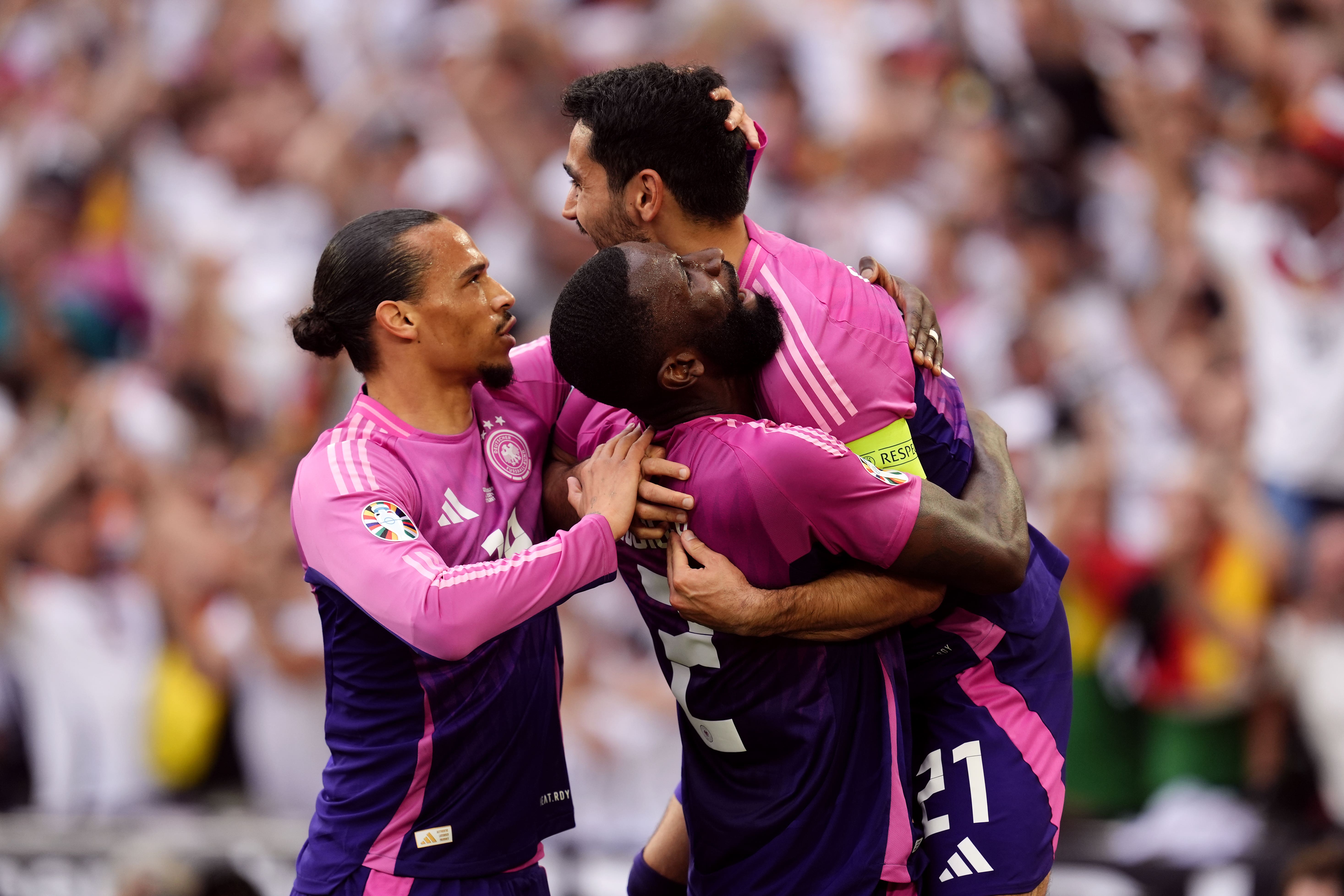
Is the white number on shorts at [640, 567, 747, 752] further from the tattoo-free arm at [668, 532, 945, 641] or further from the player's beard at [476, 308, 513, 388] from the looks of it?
the player's beard at [476, 308, 513, 388]

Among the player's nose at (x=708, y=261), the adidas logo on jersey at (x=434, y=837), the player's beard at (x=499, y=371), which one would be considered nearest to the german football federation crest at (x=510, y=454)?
the player's beard at (x=499, y=371)

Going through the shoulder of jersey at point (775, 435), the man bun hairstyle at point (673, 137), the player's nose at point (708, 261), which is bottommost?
the shoulder of jersey at point (775, 435)

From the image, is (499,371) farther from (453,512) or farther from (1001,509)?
(1001,509)

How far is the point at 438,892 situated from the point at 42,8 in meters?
11.5

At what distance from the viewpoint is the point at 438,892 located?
3430 mm

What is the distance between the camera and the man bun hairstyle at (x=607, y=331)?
10.2 feet

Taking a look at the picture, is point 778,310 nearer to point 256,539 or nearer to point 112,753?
point 256,539

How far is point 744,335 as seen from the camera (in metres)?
3.18

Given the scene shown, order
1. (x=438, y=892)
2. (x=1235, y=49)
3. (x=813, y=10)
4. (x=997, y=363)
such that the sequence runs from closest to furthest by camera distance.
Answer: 1. (x=438, y=892)
2. (x=997, y=363)
3. (x=1235, y=49)
4. (x=813, y=10)

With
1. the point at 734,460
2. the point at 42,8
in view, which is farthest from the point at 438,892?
the point at 42,8

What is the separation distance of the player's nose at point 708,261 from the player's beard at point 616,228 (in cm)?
15

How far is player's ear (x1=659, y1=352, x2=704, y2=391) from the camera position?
315cm

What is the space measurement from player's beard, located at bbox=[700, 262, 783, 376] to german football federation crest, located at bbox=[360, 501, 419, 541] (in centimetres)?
74

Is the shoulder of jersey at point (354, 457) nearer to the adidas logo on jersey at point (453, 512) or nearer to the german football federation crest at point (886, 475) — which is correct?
the adidas logo on jersey at point (453, 512)
